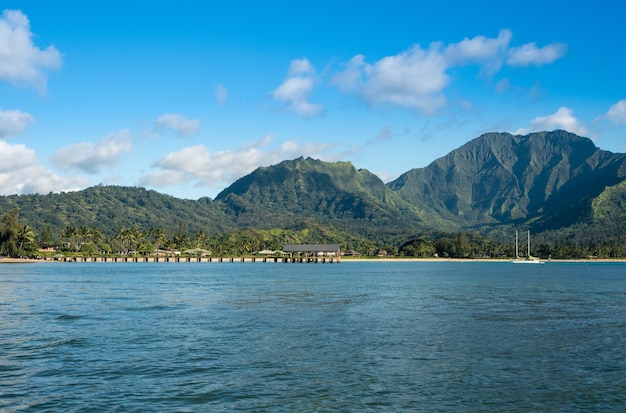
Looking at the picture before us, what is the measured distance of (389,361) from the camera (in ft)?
80.8

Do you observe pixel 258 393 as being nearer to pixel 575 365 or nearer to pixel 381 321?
pixel 575 365

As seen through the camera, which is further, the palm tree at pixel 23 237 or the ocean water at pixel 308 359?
the palm tree at pixel 23 237

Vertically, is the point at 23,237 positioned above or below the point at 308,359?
above

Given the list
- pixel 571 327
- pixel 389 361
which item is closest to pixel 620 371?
pixel 389 361

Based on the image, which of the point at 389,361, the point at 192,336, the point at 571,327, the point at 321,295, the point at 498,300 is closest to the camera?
the point at 389,361

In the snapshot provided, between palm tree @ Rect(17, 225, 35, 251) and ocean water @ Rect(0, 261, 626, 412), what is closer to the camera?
ocean water @ Rect(0, 261, 626, 412)

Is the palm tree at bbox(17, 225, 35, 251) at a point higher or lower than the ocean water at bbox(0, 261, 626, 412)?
higher

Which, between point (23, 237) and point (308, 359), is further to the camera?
point (23, 237)

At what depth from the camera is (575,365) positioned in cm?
2423

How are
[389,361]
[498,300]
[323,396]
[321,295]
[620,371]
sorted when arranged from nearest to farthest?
[323,396] < [620,371] < [389,361] < [498,300] < [321,295]

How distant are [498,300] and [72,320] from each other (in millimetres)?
39881

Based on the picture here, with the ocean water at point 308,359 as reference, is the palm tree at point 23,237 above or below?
above

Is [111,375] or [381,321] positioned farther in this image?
[381,321]

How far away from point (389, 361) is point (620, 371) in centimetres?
965
